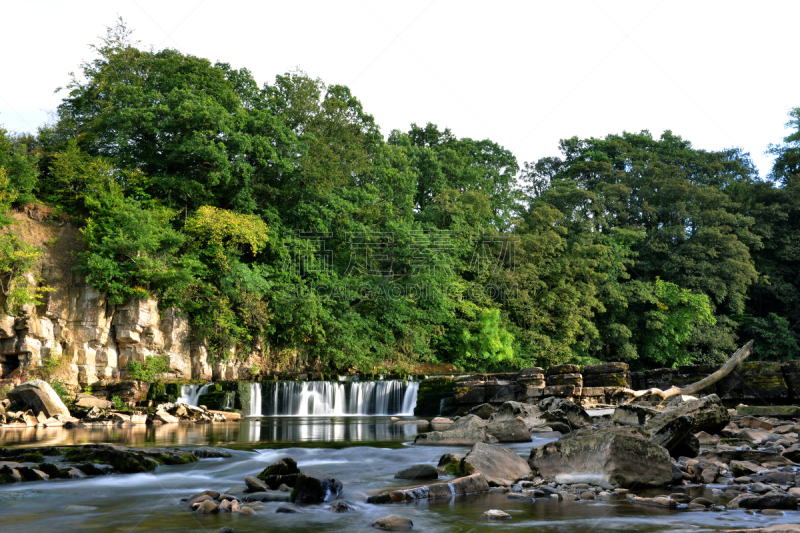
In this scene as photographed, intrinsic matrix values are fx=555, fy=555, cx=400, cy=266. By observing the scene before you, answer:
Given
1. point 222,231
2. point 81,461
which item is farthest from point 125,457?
point 222,231

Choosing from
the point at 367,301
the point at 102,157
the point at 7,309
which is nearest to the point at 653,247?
the point at 367,301

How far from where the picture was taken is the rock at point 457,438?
8711mm

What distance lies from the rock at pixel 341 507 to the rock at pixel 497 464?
4.60 ft

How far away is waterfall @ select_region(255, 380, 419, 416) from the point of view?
1962 centimetres

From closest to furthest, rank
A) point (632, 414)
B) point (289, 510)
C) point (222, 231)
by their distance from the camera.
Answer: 1. point (289, 510)
2. point (632, 414)
3. point (222, 231)

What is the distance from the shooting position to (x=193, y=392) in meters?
19.0

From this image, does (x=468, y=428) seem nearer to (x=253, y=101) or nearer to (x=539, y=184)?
(x=253, y=101)

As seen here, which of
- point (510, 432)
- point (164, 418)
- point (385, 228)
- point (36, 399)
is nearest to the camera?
point (510, 432)

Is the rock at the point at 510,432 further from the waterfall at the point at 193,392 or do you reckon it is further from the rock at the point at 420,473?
the waterfall at the point at 193,392

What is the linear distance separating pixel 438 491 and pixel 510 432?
4.28m

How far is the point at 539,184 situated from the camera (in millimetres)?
40375

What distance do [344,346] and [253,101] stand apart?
1262 cm

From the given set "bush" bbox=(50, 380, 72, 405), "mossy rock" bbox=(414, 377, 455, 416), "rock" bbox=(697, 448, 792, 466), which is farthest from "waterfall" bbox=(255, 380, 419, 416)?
"rock" bbox=(697, 448, 792, 466)

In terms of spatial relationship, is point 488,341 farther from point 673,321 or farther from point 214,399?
point 214,399
